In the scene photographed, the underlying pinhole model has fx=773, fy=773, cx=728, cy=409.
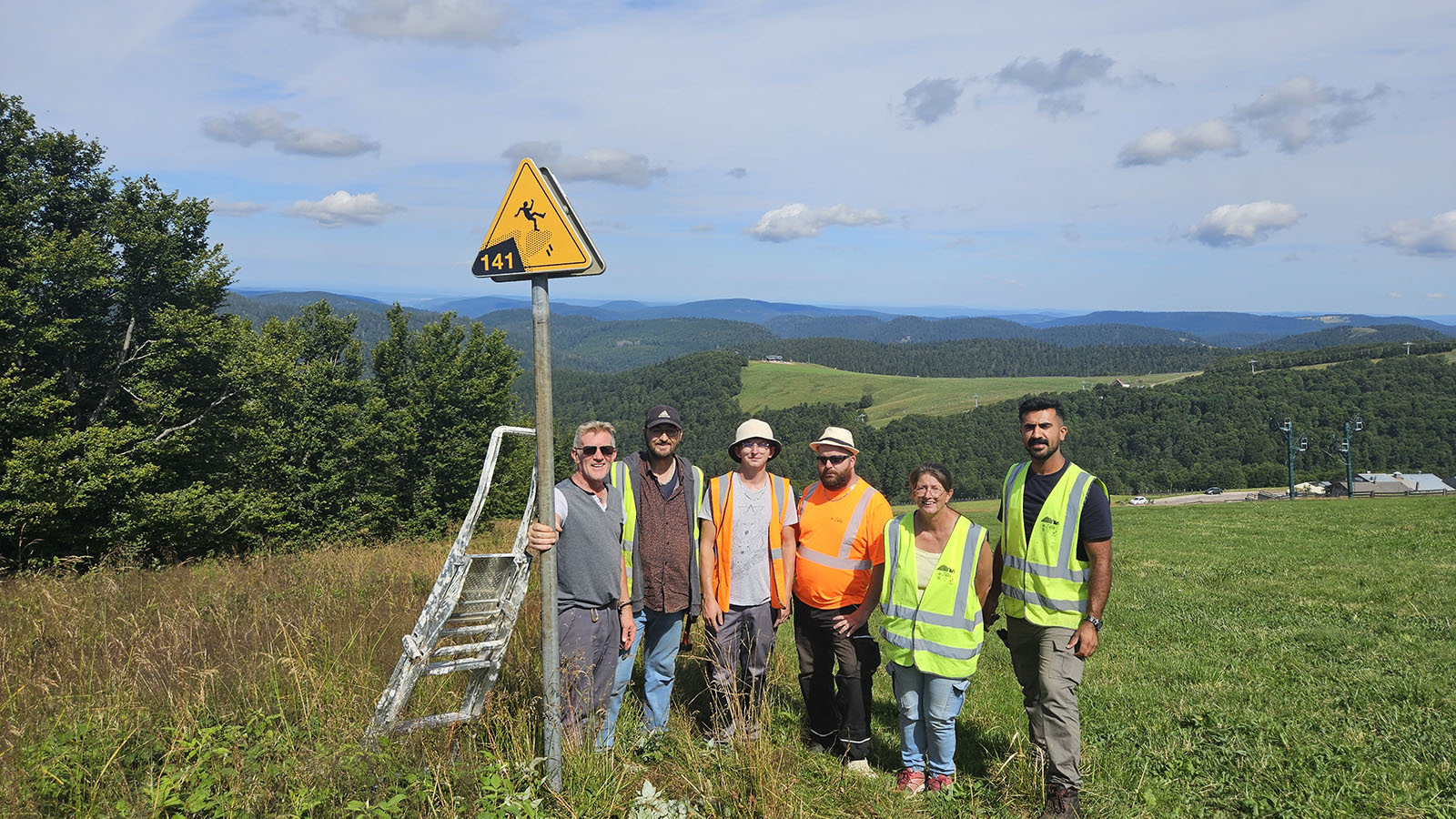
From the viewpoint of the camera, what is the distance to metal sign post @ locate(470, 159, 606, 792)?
10.3 ft

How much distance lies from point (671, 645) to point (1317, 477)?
12085cm

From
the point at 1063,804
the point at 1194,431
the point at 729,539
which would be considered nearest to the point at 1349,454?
the point at 1063,804

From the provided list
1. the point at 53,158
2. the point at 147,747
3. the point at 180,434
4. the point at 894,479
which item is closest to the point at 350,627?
the point at 147,747

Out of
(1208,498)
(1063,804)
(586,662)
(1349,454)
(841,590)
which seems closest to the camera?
(1063,804)

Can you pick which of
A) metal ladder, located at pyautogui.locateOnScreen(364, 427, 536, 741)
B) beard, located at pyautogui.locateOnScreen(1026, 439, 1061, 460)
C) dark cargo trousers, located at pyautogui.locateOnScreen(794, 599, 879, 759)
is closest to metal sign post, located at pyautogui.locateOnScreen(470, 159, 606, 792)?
metal ladder, located at pyautogui.locateOnScreen(364, 427, 536, 741)

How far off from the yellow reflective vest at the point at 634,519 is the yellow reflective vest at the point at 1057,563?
1.72 meters

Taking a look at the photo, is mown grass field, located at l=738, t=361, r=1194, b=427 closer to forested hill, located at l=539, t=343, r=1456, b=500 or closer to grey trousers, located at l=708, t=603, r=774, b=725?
forested hill, located at l=539, t=343, r=1456, b=500

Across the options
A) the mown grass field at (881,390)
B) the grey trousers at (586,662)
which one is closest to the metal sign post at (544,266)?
the grey trousers at (586,662)

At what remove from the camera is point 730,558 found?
4477 mm

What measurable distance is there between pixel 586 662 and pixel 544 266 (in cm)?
200

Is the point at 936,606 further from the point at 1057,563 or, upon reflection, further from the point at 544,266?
the point at 544,266

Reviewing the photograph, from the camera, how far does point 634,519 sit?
4312mm

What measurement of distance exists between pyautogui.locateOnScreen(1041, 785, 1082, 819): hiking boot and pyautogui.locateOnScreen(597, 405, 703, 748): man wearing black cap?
200 centimetres

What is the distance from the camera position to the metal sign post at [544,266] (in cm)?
315
